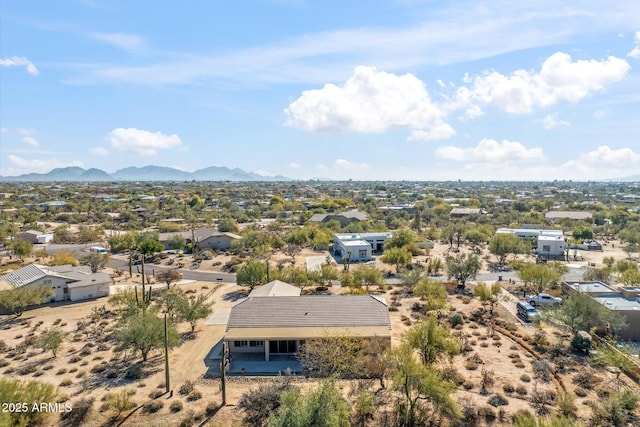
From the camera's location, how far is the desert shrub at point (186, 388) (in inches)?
1036

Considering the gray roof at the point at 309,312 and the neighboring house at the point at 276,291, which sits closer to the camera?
the gray roof at the point at 309,312

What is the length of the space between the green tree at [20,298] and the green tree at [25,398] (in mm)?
22156

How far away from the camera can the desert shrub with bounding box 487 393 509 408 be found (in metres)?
24.5

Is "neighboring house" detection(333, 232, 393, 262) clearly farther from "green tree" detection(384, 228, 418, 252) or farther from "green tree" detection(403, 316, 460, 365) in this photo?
"green tree" detection(403, 316, 460, 365)

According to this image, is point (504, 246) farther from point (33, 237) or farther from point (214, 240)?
point (33, 237)

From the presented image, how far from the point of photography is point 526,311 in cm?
3956

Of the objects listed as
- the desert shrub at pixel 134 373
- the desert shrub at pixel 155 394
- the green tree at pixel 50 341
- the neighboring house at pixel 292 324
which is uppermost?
the neighboring house at pixel 292 324

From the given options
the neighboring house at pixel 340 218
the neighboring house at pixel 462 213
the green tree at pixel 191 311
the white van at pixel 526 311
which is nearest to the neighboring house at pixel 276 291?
the green tree at pixel 191 311

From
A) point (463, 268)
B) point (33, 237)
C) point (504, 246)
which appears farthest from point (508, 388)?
point (33, 237)

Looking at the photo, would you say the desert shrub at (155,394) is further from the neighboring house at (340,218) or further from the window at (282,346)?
the neighboring house at (340,218)

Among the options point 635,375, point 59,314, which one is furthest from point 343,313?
point 59,314

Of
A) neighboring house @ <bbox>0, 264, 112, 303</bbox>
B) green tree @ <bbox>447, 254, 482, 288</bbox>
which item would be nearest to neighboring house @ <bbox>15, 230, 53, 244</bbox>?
neighboring house @ <bbox>0, 264, 112, 303</bbox>

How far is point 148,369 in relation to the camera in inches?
1179

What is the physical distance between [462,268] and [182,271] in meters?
43.3
